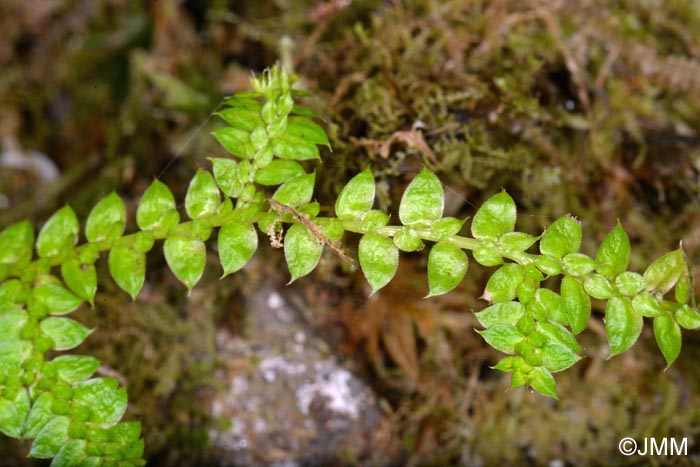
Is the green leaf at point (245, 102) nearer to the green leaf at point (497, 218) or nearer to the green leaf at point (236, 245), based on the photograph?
the green leaf at point (236, 245)

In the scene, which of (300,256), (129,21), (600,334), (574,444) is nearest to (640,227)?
(600,334)

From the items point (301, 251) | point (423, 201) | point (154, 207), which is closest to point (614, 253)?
point (423, 201)

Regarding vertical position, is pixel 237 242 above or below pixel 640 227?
above

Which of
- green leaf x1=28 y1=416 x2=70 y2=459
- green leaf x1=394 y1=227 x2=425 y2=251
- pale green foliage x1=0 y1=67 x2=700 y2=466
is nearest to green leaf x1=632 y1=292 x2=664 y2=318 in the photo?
pale green foliage x1=0 y1=67 x2=700 y2=466

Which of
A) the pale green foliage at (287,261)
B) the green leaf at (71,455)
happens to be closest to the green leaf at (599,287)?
the pale green foliage at (287,261)

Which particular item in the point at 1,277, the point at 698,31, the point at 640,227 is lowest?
the point at 640,227

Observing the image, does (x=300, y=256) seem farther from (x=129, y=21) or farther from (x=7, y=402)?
(x=129, y=21)

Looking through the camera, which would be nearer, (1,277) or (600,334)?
(1,277)
